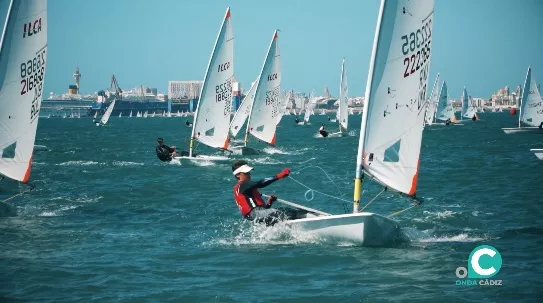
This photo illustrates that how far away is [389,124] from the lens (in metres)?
13.1

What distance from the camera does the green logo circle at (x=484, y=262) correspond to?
11.1m

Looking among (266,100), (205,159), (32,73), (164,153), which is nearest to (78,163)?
(164,153)

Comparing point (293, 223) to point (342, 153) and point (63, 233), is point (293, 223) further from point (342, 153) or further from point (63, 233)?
point (342, 153)

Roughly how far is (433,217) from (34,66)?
33.8ft

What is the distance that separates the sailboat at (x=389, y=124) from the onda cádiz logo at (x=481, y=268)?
1.67 metres

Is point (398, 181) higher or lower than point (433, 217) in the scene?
higher

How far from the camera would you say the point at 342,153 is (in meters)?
42.1

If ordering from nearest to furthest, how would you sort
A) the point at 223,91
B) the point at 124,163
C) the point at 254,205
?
the point at 254,205 → the point at 223,91 → the point at 124,163

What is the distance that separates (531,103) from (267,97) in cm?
2638

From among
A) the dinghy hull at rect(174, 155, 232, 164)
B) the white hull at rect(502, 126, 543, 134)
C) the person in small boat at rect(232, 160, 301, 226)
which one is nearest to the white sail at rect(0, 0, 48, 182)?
the person in small boat at rect(232, 160, 301, 226)

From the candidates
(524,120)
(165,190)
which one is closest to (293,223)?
(165,190)

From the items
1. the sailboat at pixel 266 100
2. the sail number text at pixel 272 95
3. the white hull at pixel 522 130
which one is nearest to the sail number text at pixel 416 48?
the sailboat at pixel 266 100

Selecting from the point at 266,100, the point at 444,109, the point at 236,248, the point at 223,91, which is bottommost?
the point at 236,248

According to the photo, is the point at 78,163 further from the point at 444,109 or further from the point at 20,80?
the point at 444,109
